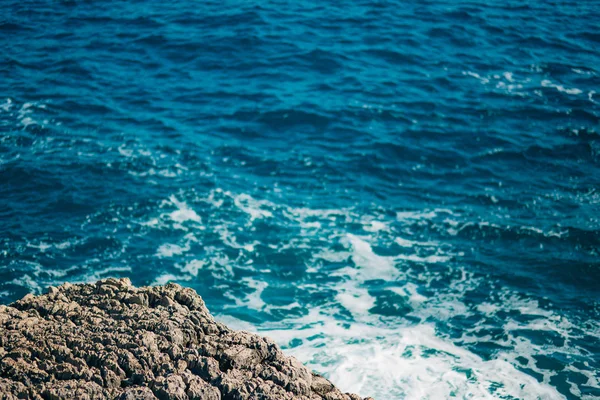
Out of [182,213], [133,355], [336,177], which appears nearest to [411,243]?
[336,177]

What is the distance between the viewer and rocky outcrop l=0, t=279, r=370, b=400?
730 centimetres

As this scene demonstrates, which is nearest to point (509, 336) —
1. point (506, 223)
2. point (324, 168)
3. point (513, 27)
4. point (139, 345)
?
point (506, 223)

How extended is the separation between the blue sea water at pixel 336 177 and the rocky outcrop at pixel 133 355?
5323mm

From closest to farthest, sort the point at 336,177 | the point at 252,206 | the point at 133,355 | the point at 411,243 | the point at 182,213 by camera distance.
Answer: the point at 133,355
the point at 411,243
the point at 182,213
the point at 252,206
the point at 336,177

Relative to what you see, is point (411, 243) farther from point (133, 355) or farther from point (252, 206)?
point (133, 355)

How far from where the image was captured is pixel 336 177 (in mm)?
20766

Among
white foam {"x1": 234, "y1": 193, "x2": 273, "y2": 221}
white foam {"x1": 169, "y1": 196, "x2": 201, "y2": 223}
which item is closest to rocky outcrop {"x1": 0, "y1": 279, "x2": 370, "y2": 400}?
white foam {"x1": 169, "y1": 196, "x2": 201, "y2": 223}

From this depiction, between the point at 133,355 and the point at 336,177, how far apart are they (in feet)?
44.7

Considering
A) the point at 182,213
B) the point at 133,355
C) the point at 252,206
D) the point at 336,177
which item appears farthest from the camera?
the point at 336,177

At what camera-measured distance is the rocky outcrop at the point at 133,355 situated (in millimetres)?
7305

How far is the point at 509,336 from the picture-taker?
15305mm

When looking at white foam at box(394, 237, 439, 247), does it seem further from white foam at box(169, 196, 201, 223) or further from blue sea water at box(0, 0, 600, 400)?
white foam at box(169, 196, 201, 223)

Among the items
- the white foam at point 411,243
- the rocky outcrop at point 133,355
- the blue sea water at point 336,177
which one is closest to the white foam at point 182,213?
the blue sea water at point 336,177

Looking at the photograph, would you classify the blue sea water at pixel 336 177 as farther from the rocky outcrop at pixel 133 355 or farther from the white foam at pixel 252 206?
the rocky outcrop at pixel 133 355
